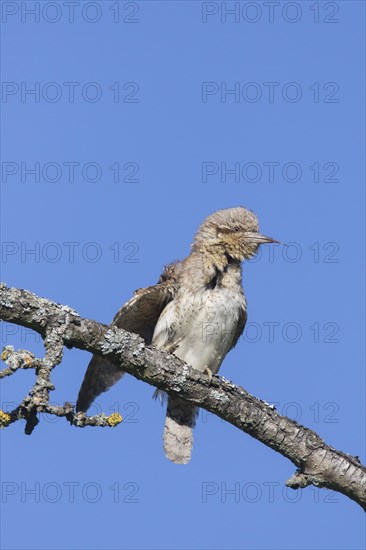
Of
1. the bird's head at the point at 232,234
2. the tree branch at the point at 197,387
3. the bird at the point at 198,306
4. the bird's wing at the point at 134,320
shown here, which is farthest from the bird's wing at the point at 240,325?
the tree branch at the point at 197,387

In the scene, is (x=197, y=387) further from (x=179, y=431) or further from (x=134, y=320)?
(x=179, y=431)

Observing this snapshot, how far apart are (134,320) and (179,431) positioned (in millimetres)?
1087

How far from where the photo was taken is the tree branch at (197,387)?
201 inches

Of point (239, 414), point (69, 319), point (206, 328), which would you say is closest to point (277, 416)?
point (239, 414)

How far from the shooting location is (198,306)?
7.85m

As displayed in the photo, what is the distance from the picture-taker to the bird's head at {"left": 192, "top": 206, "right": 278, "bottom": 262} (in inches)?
324

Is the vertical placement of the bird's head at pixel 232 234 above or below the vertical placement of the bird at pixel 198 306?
above

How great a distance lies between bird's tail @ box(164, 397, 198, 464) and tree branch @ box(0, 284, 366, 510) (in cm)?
209

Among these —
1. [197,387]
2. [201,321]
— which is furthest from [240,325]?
[197,387]

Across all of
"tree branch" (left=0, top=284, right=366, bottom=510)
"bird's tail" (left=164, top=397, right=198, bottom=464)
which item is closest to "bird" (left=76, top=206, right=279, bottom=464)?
"bird's tail" (left=164, top=397, right=198, bottom=464)

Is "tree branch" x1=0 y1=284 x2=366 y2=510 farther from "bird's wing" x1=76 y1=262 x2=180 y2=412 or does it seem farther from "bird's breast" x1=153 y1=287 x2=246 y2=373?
"bird's breast" x1=153 y1=287 x2=246 y2=373

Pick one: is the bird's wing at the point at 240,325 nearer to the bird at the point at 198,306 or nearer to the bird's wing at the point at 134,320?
the bird at the point at 198,306

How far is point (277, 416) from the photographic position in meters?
5.82

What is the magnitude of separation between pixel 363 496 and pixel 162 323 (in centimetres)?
273
